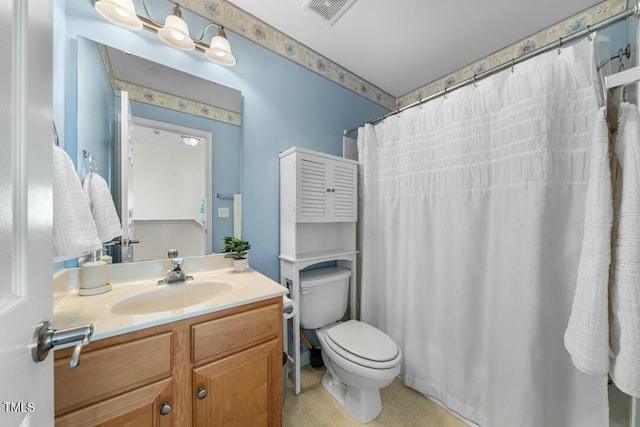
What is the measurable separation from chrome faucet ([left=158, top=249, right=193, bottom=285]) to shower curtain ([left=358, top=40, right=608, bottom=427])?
1264mm

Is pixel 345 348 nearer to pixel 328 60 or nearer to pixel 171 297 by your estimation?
pixel 171 297

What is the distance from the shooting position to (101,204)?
3.09ft

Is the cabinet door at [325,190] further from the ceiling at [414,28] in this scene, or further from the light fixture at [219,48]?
the ceiling at [414,28]

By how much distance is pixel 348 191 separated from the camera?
5.68 feet

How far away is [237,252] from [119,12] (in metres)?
1.20

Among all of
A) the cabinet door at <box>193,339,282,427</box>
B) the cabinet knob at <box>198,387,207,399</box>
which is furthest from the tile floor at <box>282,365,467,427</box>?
the cabinet knob at <box>198,387,207,399</box>

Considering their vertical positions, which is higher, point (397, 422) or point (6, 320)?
point (6, 320)

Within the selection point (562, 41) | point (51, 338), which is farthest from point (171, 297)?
point (562, 41)

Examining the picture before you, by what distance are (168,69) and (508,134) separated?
68.2 inches

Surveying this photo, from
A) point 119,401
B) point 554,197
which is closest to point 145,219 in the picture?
point 119,401

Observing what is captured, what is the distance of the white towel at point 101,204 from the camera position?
0.93 meters

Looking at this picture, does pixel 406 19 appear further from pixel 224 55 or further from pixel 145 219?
pixel 145 219

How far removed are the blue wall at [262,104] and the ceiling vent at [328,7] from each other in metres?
0.35

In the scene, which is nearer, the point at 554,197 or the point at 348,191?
the point at 554,197
